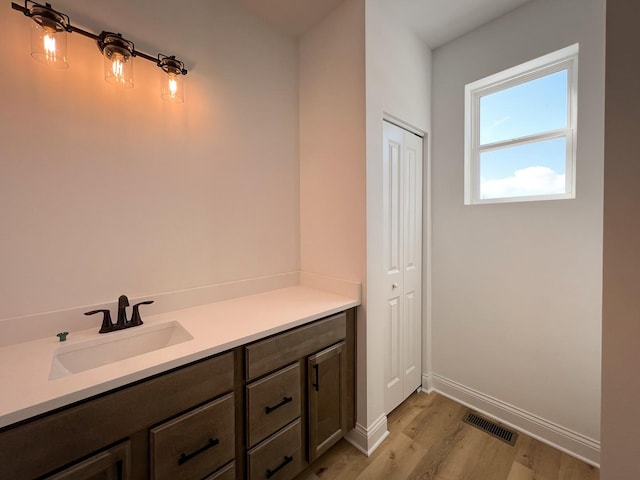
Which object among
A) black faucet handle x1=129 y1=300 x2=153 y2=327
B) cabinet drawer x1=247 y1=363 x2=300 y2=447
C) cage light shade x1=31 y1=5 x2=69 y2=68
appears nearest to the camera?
cage light shade x1=31 y1=5 x2=69 y2=68

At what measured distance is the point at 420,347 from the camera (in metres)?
2.24

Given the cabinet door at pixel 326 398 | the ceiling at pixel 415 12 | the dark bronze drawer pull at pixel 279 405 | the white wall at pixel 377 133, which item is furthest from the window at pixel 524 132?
the dark bronze drawer pull at pixel 279 405

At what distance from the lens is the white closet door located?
6.15ft

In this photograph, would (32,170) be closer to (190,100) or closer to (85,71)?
(85,71)

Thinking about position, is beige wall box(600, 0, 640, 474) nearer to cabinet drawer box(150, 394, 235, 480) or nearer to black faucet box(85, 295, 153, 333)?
cabinet drawer box(150, 394, 235, 480)

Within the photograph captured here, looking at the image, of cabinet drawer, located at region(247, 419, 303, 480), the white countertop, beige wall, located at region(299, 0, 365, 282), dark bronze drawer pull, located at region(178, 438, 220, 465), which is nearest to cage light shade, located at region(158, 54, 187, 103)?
beige wall, located at region(299, 0, 365, 282)

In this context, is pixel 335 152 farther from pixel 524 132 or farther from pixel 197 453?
pixel 197 453

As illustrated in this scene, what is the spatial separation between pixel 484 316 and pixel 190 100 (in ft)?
7.94

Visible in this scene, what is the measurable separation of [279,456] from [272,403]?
278 mm

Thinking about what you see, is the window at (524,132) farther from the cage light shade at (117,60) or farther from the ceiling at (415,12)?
the cage light shade at (117,60)

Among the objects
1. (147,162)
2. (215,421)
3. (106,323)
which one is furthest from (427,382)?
(147,162)

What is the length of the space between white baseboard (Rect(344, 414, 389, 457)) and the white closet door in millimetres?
194

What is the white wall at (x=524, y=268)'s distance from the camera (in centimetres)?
153

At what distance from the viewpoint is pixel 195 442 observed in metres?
1.02
